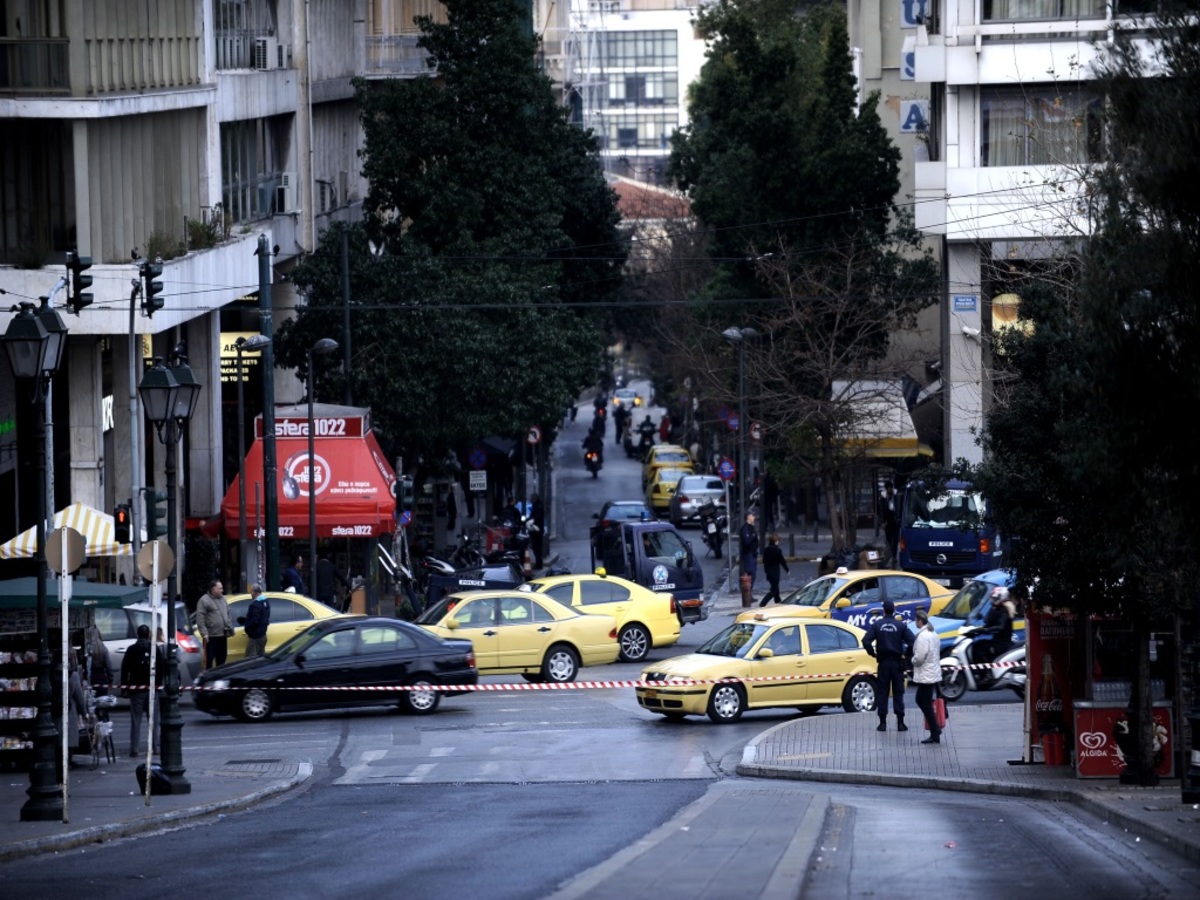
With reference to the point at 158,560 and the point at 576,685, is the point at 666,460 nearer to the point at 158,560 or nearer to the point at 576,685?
the point at 576,685

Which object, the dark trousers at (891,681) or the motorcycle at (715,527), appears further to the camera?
the motorcycle at (715,527)

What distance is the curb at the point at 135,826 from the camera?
17078 mm

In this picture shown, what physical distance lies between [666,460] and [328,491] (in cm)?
3441

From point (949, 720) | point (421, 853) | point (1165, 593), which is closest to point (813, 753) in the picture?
point (949, 720)

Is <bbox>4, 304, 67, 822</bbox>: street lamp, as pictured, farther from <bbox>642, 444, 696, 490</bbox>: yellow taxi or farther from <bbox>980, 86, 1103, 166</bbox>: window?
<bbox>642, 444, 696, 490</bbox>: yellow taxi

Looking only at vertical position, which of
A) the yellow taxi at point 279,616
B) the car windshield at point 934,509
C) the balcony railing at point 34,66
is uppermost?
the balcony railing at point 34,66

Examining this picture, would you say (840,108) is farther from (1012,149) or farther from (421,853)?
(421,853)

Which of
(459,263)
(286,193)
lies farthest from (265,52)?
(459,263)

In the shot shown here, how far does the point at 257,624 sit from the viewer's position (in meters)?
30.3

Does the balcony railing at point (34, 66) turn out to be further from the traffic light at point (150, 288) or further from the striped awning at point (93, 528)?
the striped awning at point (93, 528)

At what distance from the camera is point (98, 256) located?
37344 millimetres

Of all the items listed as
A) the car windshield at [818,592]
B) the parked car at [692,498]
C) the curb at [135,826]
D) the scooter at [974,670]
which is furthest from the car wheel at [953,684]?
the parked car at [692,498]

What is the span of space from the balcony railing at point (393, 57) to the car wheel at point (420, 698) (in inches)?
1542

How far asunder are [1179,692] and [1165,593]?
1.52 m
